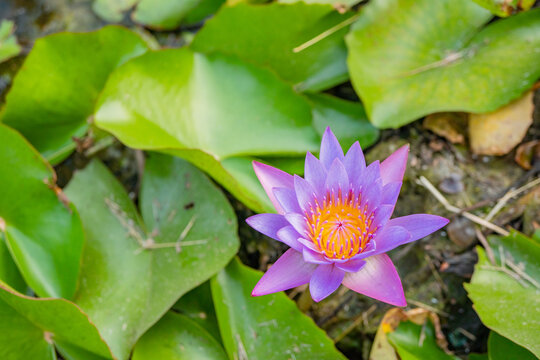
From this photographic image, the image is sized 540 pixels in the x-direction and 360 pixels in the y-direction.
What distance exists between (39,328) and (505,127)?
5.39 ft

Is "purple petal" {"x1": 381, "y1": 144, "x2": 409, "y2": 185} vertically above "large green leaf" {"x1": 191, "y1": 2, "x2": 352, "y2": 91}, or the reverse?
"large green leaf" {"x1": 191, "y1": 2, "x2": 352, "y2": 91}

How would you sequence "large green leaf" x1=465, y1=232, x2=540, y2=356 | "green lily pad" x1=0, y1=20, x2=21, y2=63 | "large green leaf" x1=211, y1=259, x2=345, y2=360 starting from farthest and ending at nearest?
1. "green lily pad" x1=0, y1=20, x2=21, y2=63
2. "large green leaf" x1=211, y1=259, x2=345, y2=360
3. "large green leaf" x1=465, y1=232, x2=540, y2=356

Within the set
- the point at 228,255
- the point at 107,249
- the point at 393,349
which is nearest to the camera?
the point at 393,349

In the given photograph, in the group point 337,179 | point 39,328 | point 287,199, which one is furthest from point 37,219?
point 337,179

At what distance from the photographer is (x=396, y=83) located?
1660 millimetres

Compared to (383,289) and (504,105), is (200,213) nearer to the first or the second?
(383,289)

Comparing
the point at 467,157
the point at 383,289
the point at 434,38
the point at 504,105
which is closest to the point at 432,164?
the point at 467,157

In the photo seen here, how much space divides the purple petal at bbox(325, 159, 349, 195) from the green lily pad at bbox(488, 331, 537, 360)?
653 mm

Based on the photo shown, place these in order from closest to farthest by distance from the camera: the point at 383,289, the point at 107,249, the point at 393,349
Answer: the point at 383,289
the point at 393,349
the point at 107,249

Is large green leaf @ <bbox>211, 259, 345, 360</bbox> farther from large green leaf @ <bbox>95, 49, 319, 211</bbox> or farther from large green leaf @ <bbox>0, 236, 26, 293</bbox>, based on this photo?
large green leaf @ <bbox>0, 236, 26, 293</bbox>

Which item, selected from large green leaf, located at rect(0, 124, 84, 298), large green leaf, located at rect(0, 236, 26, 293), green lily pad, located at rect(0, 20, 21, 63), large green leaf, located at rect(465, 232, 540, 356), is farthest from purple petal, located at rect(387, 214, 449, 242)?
green lily pad, located at rect(0, 20, 21, 63)

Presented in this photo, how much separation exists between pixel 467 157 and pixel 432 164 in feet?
0.40

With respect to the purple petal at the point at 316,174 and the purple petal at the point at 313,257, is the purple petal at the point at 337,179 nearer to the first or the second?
the purple petal at the point at 316,174

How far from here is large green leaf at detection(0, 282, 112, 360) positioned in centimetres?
129
